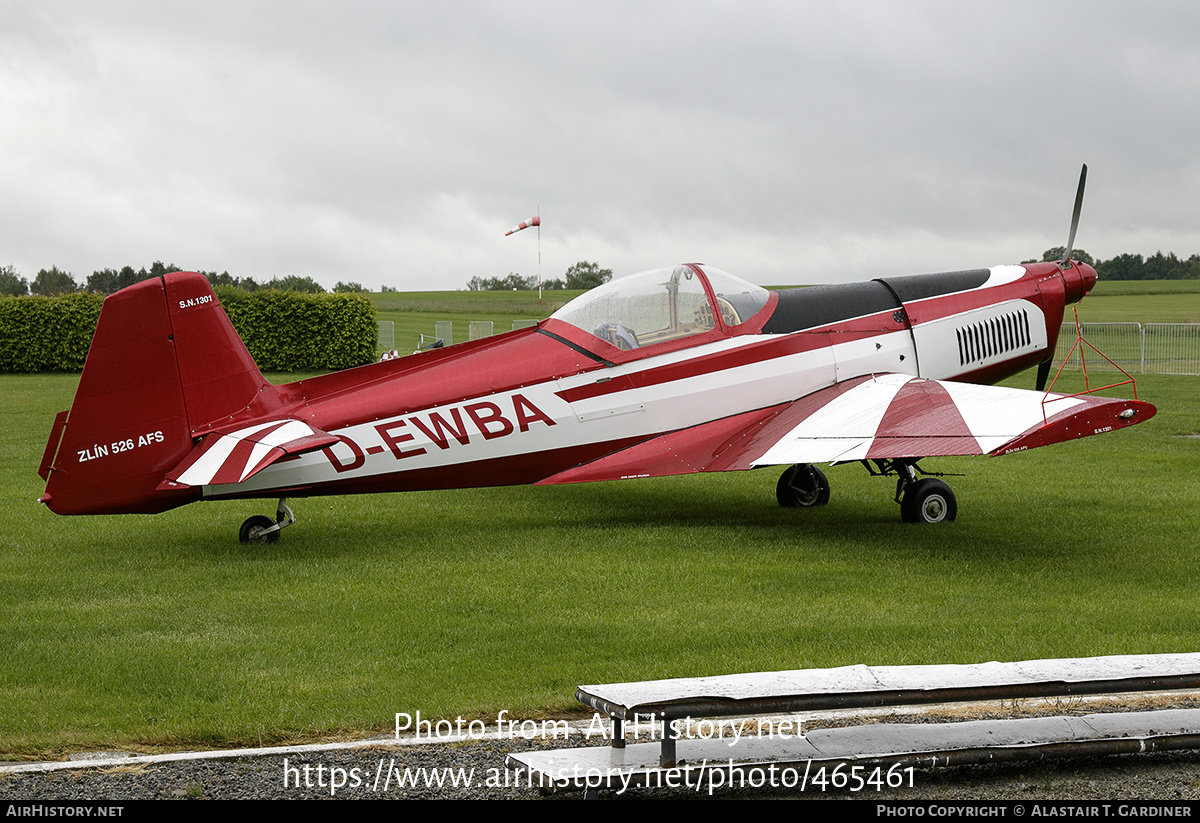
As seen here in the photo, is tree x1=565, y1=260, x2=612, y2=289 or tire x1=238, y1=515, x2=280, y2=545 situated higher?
tree x1=565, y1=260, x2=612, y2=289

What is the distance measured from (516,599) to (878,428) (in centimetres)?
374

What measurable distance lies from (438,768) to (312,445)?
4523mm

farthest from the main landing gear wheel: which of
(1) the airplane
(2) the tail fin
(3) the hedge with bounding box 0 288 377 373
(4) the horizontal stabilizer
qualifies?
(3) the hedge with bounding box 0 288 377 373

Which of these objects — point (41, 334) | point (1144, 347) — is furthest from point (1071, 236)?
point (41, 334)

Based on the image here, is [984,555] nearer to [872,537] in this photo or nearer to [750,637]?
[872,537]

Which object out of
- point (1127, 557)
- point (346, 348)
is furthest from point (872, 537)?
point (346, 348)

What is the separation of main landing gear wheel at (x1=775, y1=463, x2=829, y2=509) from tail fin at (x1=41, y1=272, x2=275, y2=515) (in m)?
5.82

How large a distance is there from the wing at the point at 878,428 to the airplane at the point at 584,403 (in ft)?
0.07

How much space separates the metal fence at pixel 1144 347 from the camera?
Result: 30.6m

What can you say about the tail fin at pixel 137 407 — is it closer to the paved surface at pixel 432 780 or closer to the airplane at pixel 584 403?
the airplane at pixel 584 403

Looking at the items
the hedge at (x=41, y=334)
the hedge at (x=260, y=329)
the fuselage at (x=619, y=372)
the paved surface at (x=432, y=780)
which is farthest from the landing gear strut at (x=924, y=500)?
the hedge at (x=41, y=334)

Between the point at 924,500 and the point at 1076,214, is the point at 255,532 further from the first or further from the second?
the point at 1076,214

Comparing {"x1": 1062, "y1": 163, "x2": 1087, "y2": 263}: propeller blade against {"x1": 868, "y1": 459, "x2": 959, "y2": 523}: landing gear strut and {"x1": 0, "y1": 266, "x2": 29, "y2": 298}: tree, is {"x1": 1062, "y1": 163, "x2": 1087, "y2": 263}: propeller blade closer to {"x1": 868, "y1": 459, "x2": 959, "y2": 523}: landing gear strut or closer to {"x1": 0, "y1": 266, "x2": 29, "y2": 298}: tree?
{"x1": 868, "y1": 459, "x2": 959, "y2": 523}: landing gear strut

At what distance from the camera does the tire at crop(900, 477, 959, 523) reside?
10.2 metres
